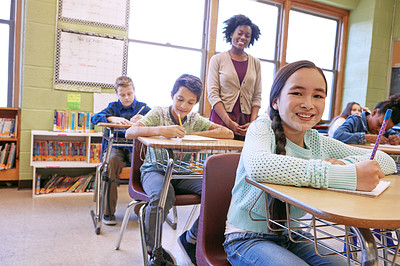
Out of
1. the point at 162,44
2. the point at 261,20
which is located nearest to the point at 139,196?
the point at 162,44

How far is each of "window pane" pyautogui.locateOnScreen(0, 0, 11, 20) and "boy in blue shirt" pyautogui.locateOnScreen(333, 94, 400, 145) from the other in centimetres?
350

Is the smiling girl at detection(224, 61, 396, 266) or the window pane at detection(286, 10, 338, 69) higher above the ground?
the window pane at detection(286, 10, 338, 69)

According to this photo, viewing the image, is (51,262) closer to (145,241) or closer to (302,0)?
(145,241)

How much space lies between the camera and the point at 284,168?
0.76m

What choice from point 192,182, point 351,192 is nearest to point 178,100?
point 192,182

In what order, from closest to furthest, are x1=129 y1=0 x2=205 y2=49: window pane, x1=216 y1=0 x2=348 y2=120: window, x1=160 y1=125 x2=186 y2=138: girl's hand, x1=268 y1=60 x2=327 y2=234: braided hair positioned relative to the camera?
x1=268 y1=60 x2=327 y2=234: braided hair < x1=160 y1=125 x2=186 y2=138: girl's hand < x1=129 y1=0 x2=205 y2=49: window pane < x1=216 y1=0 x2=348 y2=120: window

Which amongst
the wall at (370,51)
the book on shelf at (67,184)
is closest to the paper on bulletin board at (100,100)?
the book on shelf at (67,184)

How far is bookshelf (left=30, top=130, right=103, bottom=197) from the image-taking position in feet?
10.6

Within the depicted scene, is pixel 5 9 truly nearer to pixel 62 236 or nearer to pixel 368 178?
pixel 62 236

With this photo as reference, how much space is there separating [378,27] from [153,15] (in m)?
3.53

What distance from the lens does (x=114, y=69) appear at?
3.66 m

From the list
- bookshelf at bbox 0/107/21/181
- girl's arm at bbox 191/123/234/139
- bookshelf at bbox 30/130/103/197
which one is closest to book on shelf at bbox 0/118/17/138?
bookshelf at bbox 0/107/21/181

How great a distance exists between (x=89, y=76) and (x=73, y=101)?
33 cm

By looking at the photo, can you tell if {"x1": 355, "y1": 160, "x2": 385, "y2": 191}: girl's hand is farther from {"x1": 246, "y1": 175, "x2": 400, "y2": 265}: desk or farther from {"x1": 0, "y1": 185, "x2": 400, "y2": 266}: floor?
{"x1": 0, "y1": 185, "x2": 400, "y2": 266}: floor
